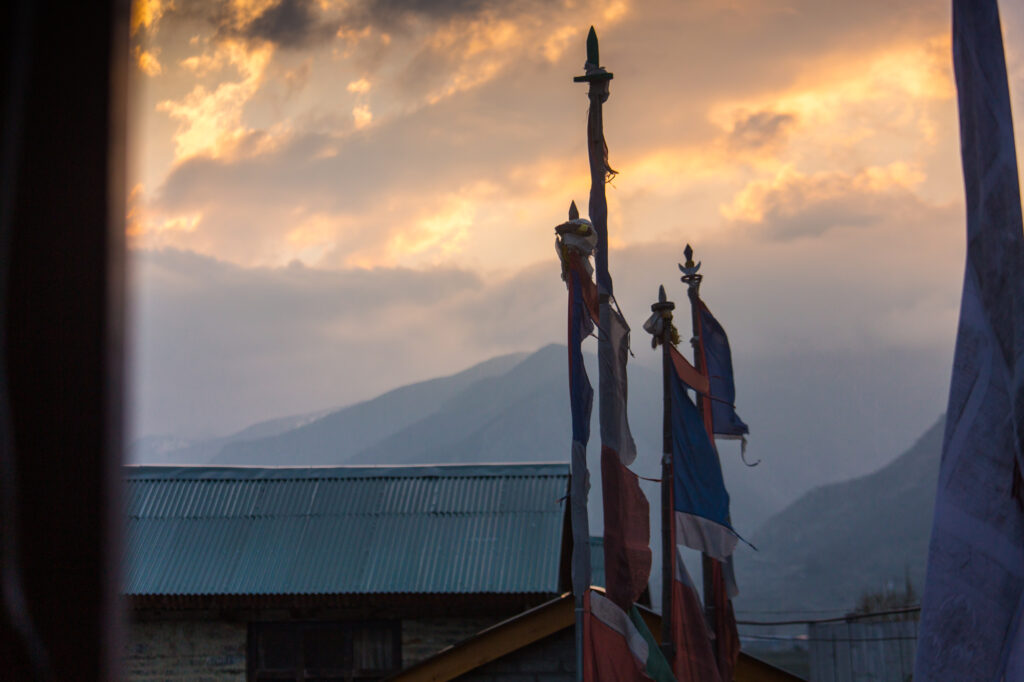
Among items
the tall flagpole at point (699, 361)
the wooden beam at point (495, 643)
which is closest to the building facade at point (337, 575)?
the tall flagpole at point (699, 361)

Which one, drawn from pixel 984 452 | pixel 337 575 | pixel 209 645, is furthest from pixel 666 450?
pixel 209 645

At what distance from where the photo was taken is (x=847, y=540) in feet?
527

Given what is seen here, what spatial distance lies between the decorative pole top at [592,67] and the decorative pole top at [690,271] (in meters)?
5.40

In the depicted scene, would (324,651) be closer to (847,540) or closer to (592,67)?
(592,67)

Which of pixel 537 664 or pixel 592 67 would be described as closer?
pixel 592 67

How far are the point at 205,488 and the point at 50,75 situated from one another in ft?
60.4

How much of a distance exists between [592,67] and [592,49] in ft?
0.68

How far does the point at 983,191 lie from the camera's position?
172 inches

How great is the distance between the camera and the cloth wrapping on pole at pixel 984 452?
3.91 metres

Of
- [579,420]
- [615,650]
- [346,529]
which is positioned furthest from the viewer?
[346,529]

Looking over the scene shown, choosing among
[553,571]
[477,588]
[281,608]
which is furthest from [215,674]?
[553,571]

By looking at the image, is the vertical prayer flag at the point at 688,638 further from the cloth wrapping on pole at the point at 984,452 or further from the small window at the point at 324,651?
the cloth wrapping on pole at the point at 984,452

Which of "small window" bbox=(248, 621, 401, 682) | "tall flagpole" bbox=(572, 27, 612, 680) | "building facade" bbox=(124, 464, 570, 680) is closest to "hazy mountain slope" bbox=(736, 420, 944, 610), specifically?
"building facade" bbox=(124, 464, 570, 680)

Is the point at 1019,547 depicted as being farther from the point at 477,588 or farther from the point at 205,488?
the point at 205,488
